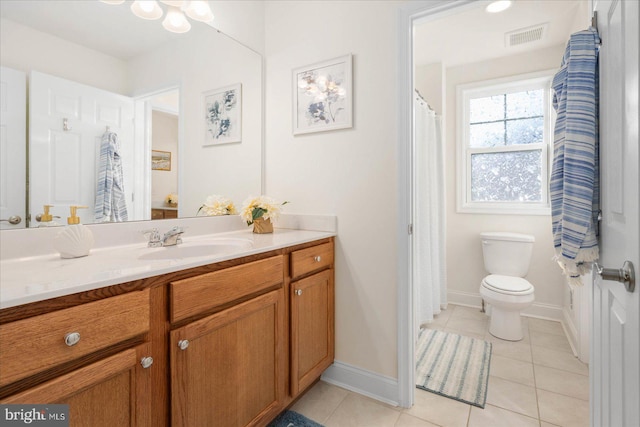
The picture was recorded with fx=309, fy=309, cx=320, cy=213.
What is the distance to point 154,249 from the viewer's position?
1.37m

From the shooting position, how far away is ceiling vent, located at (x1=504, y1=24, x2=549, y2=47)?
245 cm

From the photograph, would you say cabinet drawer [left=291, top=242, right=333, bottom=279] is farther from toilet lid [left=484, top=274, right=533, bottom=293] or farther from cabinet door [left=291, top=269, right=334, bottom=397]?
toilet lid [left=484, top=274, right=533, bottom=293]

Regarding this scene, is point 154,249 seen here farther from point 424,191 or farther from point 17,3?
point 424,191

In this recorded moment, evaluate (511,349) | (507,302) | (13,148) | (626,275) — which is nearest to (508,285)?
(507,302)

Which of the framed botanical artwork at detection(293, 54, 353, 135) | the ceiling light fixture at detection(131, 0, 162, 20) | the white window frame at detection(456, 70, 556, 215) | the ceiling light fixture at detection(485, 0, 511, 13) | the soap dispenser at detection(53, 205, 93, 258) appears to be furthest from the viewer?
the white window frame at detection(456, 70, 556, 215)

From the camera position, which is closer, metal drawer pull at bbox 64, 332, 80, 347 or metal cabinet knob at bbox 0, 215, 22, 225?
metal drawer pull at bbox 64, 332, 80, 347

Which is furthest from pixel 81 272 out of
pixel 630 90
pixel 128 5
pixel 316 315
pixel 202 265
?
pixel 630 90

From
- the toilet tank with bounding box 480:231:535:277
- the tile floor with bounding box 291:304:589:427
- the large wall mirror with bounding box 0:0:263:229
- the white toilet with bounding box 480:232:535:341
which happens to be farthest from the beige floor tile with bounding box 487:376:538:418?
the large wall mirror with bounding box 0:0:263:229

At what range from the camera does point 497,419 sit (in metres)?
1.54

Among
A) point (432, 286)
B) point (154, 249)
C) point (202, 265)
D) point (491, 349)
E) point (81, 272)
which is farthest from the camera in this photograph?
point (432, 286)

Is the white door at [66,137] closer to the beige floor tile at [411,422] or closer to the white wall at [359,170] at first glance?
the white wall at [359,170]

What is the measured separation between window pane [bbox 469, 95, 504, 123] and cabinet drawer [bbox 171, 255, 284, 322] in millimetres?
2758

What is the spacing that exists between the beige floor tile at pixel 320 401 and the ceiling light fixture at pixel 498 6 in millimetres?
2717

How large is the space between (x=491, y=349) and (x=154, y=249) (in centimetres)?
232
